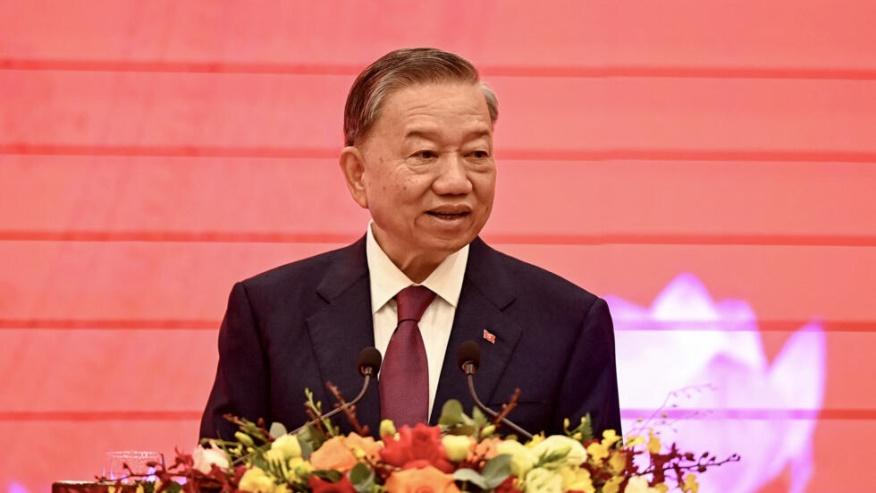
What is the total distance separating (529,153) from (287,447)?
210 centimetres

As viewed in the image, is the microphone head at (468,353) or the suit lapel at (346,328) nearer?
the microphone head at (468,353)

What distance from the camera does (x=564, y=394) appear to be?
216 centimetres

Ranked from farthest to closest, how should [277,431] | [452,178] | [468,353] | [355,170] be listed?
[355,170], [452,178], [468,353], [277,431]

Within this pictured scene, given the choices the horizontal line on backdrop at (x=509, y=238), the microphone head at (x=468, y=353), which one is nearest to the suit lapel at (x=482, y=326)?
the microphone head at (x=468, y=353)

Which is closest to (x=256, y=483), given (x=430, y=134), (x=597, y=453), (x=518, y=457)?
(x=518, y=457)

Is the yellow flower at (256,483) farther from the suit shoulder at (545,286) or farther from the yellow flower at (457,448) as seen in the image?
the suit shoulder at (545,286)

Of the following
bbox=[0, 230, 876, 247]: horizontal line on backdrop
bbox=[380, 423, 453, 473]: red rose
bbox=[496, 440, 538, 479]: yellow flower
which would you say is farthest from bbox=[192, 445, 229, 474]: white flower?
bbox=[0, 230, 876, 247]: horizontal line on backdrop

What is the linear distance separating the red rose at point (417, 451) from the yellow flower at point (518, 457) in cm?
6

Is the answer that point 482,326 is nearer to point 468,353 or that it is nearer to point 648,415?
point 468,353

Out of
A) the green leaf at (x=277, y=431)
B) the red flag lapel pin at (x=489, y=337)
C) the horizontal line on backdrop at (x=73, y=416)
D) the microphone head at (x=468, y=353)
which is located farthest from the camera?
the horizontal line on backdrop at (x=73, y=416)

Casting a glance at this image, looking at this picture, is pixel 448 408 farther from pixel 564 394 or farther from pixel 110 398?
pixel 110 398

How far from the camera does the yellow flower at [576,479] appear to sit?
1450 mm

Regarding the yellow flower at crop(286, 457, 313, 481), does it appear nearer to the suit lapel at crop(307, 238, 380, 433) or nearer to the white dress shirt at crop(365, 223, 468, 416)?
the suit lapel at crop(307, 238, 380, 433)

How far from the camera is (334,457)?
55.9 inches
